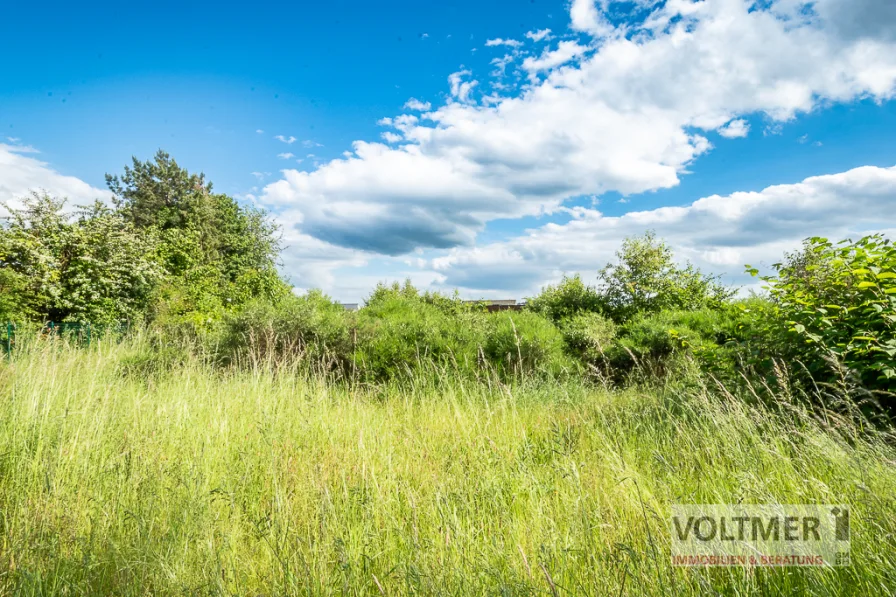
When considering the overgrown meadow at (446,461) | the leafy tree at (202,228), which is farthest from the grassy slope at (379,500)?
the leafy tree at (202,228)

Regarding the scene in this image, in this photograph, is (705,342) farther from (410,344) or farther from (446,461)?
(446,461)

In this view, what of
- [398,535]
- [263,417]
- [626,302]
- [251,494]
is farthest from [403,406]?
[626,302]

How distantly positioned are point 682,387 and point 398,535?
13.6 ft

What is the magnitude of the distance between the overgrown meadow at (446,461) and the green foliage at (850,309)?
25mm

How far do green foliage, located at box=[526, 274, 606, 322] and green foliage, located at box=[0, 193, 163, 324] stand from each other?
465 inches

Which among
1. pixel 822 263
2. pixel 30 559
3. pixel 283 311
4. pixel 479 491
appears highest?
pixel 822 263

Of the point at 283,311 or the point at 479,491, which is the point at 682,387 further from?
the point at 283,311

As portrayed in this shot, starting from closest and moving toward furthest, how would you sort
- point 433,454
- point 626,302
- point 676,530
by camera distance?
point 676,530, point 433,454, point 626,302

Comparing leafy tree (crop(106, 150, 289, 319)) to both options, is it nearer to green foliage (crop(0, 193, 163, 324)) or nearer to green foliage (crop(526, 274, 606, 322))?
green foliage (crop(0, 193, 163, 324))

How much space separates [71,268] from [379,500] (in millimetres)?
14109

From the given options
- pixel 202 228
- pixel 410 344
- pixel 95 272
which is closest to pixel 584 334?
pixel 410 344

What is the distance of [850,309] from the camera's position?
3869 millimetres

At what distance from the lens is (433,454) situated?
153 inches

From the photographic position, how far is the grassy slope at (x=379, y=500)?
2191mm
